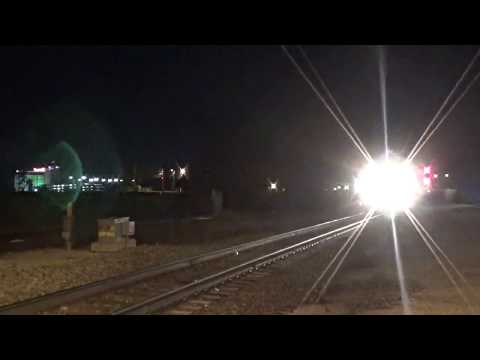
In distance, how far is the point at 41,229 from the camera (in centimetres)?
3347

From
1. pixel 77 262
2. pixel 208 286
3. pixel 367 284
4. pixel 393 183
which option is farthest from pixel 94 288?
pixel 393 183

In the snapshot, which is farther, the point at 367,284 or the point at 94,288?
the point at 367,284

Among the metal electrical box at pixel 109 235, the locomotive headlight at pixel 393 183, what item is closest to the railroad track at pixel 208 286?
the metal electrical box at pixel 109 235

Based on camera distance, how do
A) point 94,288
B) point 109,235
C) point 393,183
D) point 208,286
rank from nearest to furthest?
point 94,288, point 208,286, point 109,235, point 393,183

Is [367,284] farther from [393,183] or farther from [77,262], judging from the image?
[393,183]

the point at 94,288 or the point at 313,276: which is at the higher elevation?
the point at 94,288

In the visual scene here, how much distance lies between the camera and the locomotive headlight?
6762 cm

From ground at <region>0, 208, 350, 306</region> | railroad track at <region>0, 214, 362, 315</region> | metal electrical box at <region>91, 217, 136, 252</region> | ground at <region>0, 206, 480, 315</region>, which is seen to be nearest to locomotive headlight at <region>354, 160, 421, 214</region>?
ground at <region>0, 208, 350, 306</region>

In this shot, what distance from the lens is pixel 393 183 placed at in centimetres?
6862

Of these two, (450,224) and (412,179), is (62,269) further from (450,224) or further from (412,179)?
(412,179)

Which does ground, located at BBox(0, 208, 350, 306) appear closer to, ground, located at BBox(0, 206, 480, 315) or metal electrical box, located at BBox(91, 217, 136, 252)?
ground, located at BBox(0, 206, 480, 315)
